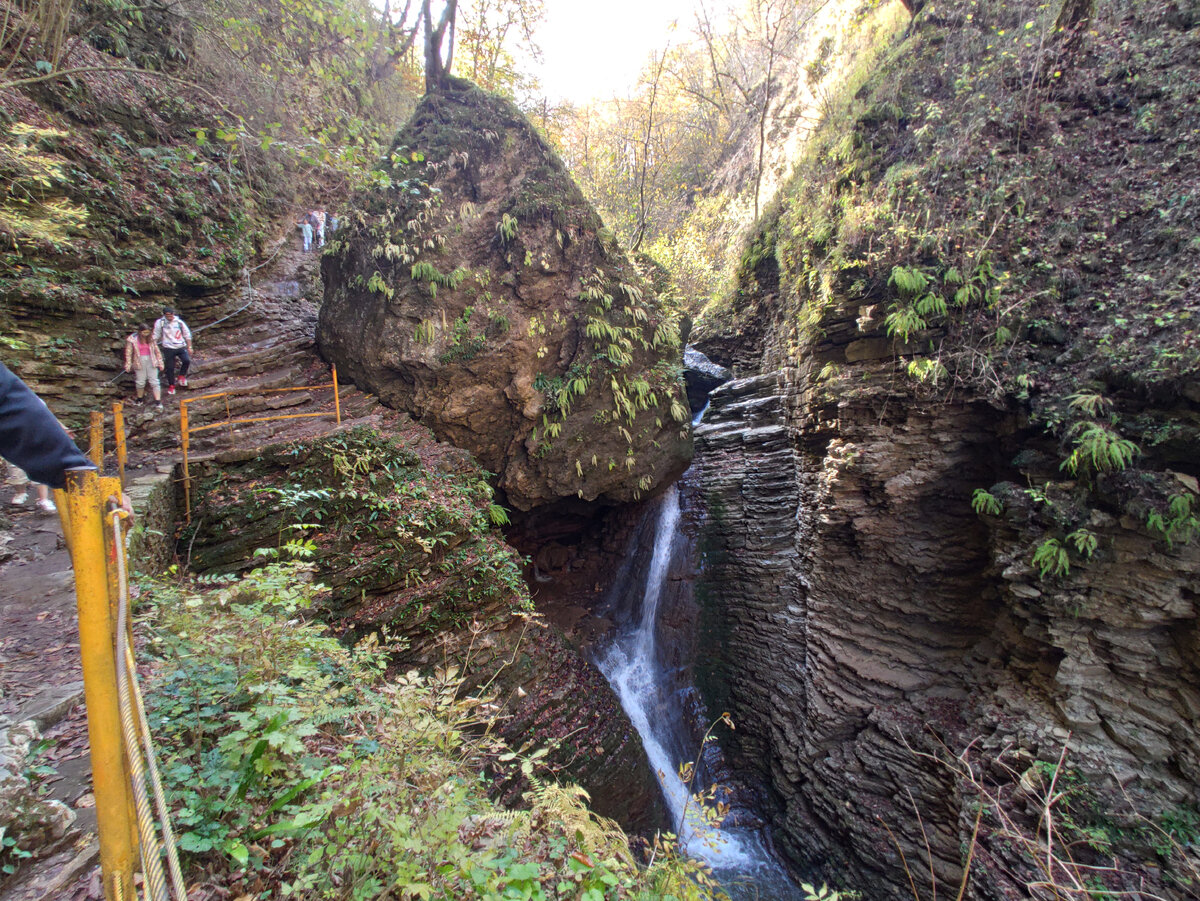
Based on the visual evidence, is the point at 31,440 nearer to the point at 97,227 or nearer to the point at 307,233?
the point at 97,227

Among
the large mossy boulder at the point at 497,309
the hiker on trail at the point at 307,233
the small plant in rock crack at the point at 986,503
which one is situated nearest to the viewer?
the small plant in rock crack at the point at 986,503

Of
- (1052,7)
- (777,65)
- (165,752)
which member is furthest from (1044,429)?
Answer: (777,65)

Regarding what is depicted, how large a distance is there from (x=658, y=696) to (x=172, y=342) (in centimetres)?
1090

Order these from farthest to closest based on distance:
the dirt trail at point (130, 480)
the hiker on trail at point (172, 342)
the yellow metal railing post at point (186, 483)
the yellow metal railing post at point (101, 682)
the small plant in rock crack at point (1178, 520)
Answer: the hiker on trail at point (172, 342)
the yellow metal railing post at point (186, 483)
the small plant in rock crack at point (1178, 520)
the dirt trail at point (130, 480)
the yellow metal railing post at point (101, 682)

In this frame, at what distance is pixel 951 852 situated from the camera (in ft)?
21.6

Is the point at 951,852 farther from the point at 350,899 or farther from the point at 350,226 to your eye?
the point at 350,226

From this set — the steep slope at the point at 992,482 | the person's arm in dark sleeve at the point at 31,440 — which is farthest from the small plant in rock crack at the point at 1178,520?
the person's arm in dark sleeve at the point at 31,440

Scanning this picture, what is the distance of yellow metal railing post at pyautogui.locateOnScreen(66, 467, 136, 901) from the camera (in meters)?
1.45

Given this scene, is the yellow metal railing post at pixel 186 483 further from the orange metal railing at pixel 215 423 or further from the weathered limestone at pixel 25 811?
the weathered limestone at pixel 25 811

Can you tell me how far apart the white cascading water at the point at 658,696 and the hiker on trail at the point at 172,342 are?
9.62 metres

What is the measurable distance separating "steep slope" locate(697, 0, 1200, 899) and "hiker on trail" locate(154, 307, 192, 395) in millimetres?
10741

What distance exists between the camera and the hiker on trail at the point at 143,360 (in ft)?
25.2

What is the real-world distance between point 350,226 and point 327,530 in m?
6.34

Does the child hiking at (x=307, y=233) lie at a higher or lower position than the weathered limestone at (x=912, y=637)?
higher
